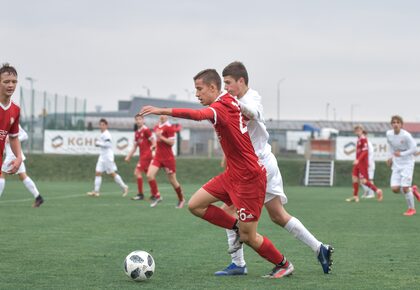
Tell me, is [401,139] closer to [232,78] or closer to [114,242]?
[114,242]

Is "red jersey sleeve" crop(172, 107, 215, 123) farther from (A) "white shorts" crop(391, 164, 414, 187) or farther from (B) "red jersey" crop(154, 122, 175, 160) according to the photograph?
(B) "red jersey" crop(154, 122, 175, 160)

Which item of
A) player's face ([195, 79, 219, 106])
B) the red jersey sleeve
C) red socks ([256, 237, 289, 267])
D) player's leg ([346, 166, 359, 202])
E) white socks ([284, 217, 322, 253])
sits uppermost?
player's face ([195, 79, 219, 106])

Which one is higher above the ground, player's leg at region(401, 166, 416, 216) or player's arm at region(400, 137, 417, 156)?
player's arm at region(400, 137, 417, 156)

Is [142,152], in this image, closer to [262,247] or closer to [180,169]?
[262,247]

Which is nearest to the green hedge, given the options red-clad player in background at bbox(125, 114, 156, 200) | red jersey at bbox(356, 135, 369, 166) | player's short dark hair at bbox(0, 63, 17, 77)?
red jersey at bbox(356, 135, 369, 166)

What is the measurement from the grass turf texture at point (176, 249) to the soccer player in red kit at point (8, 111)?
133 cm

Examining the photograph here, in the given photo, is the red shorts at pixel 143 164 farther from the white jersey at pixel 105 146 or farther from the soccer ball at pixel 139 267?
the soccer ball at pixel 139 267

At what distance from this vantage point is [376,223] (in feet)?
52.8

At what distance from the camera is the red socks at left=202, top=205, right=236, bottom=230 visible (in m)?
8.59

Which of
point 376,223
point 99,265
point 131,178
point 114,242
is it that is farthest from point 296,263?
point 131,178

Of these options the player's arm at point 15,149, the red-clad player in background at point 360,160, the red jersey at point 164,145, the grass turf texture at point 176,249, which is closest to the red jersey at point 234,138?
the grass turf texture at point 176,249

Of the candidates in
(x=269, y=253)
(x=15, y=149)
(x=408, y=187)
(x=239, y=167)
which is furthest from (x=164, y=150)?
(x=239, y=167)

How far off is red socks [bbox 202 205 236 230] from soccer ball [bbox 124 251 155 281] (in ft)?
2.80

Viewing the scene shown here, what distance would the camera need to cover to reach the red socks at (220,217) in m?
8.59
